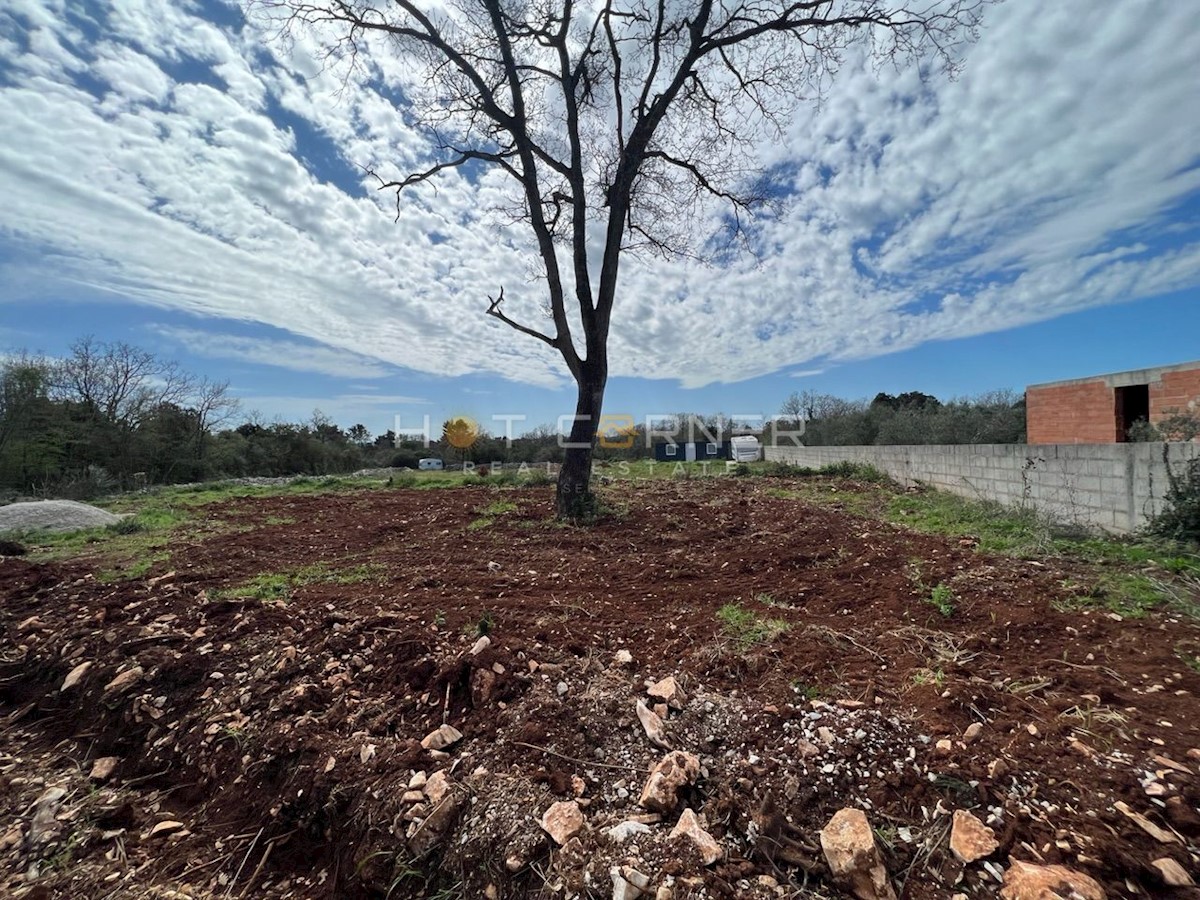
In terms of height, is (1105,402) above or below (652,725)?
above

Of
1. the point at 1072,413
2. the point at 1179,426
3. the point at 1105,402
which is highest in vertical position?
the point at 1105,402

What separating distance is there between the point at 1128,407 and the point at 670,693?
12.1 metres

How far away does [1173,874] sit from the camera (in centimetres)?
106

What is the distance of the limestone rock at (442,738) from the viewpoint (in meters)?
1.72

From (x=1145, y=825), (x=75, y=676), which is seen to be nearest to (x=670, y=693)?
(x=1145, y=825)

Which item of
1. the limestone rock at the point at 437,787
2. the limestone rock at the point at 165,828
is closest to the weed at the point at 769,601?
the limestone rock at the point at 437,787

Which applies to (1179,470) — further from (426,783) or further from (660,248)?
(660,248)

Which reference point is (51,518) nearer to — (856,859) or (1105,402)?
(856,859)

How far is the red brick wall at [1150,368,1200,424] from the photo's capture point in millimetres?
7223

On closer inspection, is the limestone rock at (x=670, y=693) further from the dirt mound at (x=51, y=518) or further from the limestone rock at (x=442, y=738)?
the dirt mound at (x=51, y=518)

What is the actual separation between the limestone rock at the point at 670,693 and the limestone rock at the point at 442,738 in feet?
2.47

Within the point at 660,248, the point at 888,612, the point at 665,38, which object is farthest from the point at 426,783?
the point at 665,38

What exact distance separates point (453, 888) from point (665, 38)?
911 centimetres

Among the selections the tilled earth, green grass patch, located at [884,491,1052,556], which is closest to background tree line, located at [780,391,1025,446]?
green grass patch, located at [884,491,1052,556]
